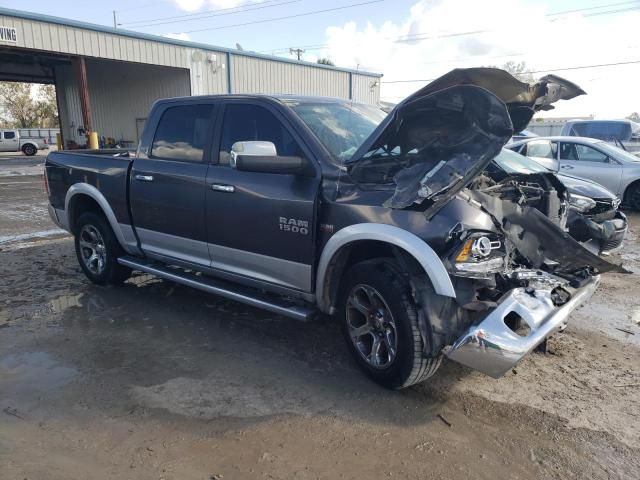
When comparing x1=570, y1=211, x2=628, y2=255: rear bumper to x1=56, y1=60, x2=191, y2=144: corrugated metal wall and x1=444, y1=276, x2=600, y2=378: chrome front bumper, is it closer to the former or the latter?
x1=444, y1=276, x2=600, y2=378: chrome front bumper

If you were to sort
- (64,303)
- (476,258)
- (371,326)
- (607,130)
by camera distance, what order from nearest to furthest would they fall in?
1. (476,258)
2. (371,326)
3. (64,303)
4. (607,130)

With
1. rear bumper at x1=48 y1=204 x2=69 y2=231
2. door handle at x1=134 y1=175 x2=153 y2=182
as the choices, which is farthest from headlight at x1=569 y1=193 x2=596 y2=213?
rear bumper at x1=48 y1=204 x2=69 y2=231

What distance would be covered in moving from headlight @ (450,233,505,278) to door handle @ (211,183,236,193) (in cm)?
201

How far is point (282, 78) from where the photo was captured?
26.3 m

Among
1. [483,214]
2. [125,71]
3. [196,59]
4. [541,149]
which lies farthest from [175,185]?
[125,71]

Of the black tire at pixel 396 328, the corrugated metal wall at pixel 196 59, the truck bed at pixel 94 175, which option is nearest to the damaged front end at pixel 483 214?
the black tire at pixel 396 328

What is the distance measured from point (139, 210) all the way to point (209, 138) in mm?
1208

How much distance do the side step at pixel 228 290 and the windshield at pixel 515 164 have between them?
9.59ft

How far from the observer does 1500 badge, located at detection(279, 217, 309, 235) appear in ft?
12.5

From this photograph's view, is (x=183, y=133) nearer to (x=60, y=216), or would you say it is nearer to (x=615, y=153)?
(x=60, y=216)

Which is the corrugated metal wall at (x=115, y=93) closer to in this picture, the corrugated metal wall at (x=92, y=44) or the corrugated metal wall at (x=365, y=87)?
the corrugated metal wall at (x=92, y=44)

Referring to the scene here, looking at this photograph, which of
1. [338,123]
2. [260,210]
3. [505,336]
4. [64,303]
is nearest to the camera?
[505,336]

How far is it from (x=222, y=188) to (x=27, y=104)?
66.7m

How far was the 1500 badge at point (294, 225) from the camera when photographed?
3820mm
